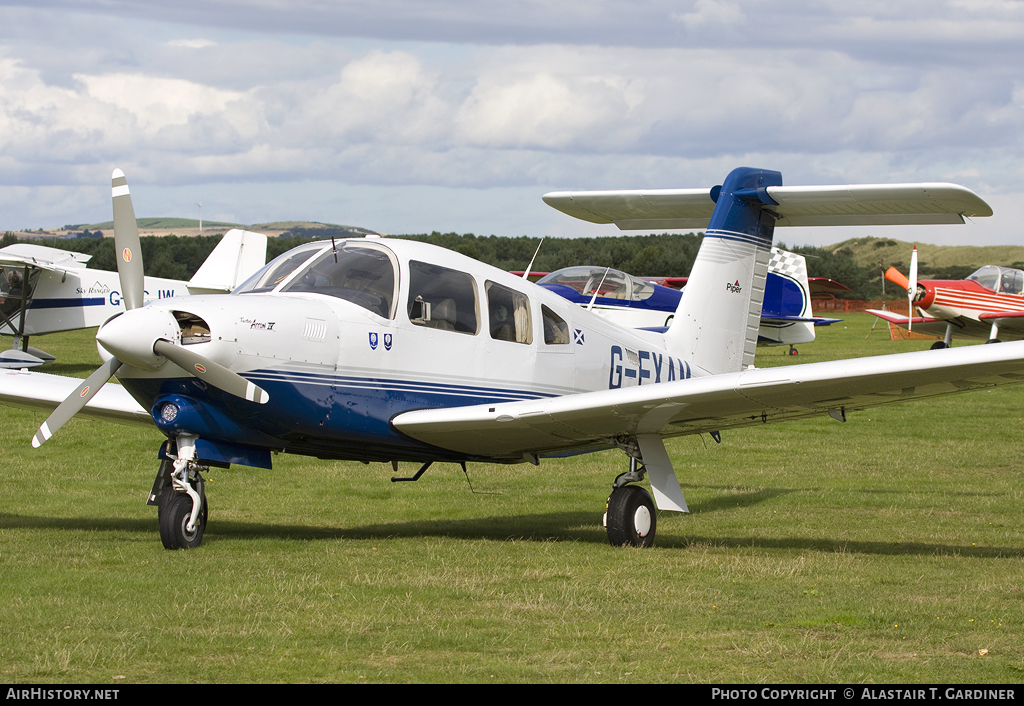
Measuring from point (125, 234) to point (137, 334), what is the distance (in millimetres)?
1517

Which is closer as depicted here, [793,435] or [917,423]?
[793,435]

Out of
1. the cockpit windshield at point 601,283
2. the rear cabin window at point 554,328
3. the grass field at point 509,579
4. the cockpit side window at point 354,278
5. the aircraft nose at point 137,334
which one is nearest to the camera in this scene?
the grass field at point 509,579

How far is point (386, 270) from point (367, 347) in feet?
2.12

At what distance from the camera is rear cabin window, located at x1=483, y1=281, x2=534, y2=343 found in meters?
8.87

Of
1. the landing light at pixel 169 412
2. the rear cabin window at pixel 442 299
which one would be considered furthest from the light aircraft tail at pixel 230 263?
the landing light at pixel 169 412

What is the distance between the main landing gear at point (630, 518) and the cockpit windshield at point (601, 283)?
2094cm

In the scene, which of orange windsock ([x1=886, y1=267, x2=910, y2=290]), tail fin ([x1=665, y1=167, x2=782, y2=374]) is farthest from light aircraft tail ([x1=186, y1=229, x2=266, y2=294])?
orange windsock ([x1=886, y1=267, x2=910, y2=290])

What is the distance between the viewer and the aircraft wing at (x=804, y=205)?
352 inches

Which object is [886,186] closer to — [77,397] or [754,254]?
[754,254]

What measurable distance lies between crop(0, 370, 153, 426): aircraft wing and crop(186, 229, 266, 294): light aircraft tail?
65.9ft

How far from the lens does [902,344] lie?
45531 mm

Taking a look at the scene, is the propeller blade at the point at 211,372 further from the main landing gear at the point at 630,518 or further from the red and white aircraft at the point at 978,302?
the red and white aircraft at the point at 978,302

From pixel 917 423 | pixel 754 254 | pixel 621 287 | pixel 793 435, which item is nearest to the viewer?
pixel 754 254
